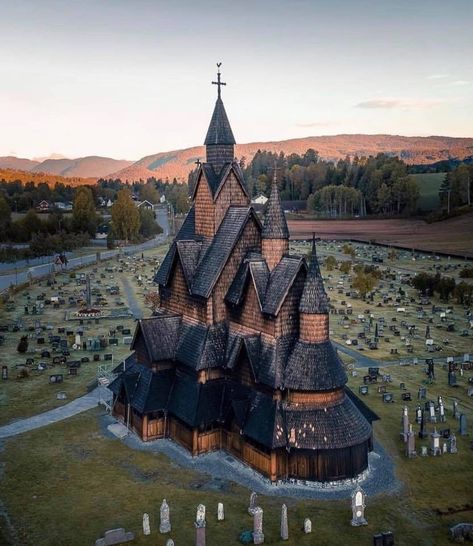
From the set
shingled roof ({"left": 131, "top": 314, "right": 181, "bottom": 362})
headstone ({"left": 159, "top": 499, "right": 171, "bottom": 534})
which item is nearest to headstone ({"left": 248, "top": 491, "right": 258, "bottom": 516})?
headstone ({"left": 159, "top": 499, "right": 171, "bottom": 534})

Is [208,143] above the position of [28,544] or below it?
above

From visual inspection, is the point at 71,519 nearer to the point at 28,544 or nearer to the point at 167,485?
the point at 28,544

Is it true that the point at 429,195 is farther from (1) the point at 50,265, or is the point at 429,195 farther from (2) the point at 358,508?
(2) the point at 358,508

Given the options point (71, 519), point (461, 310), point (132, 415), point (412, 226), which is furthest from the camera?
point (412, 226)

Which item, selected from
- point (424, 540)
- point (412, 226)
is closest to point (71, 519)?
point (424, 540)

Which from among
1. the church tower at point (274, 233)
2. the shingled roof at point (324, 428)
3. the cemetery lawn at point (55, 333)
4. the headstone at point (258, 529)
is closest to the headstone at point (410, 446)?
the shingled roof at point (324, 428)

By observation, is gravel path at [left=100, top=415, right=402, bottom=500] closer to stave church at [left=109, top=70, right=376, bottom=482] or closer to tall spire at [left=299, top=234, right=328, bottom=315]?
stave church at [left=109, top=70, right=376, bottom=482]

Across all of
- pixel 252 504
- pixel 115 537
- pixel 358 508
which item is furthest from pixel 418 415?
pixel 115 537

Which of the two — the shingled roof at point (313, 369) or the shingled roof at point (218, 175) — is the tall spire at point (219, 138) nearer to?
the shingled roof at point (218, 175)
